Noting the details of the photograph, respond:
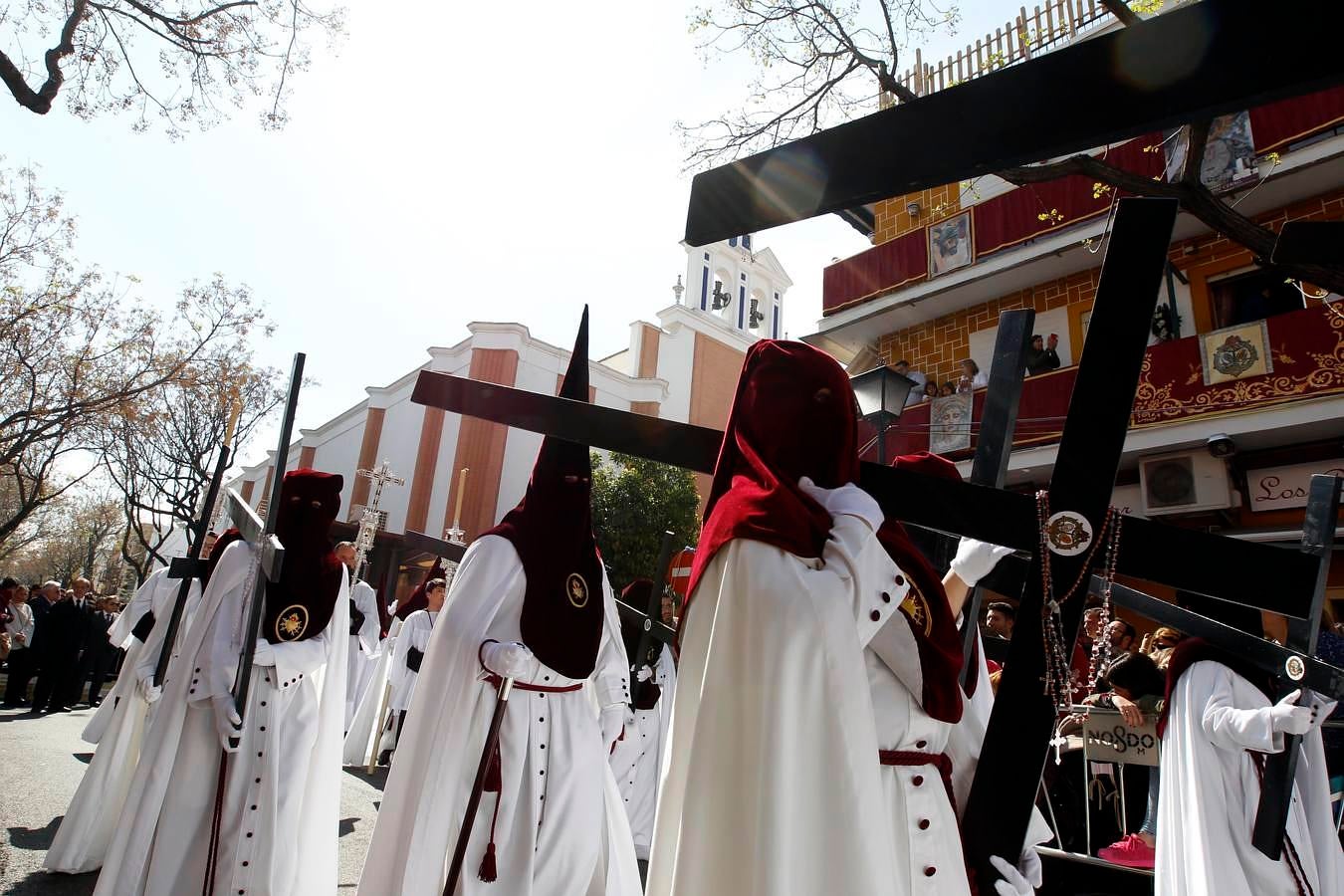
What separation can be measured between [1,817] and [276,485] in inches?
189

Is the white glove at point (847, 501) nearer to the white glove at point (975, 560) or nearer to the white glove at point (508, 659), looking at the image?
the white glove at point (975, 560)

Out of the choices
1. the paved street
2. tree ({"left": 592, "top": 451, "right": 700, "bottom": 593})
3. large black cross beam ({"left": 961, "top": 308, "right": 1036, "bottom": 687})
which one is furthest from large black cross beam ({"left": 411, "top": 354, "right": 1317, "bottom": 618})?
tree ({"left": 592, "top": 451, "right": 700, "bottom": 593})

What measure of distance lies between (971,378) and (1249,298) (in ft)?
14.0

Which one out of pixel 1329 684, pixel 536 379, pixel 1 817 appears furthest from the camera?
pixel 536 379

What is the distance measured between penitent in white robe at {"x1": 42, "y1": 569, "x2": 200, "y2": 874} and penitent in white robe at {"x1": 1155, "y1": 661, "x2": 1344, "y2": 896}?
5669 millimetres

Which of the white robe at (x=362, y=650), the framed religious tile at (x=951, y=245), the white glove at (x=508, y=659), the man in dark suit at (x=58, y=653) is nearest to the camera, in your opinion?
the white glove at (x=508, y=659)

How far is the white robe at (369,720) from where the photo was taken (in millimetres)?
10492

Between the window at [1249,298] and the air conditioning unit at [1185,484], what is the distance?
2.16m

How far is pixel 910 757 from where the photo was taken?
1.99 meters

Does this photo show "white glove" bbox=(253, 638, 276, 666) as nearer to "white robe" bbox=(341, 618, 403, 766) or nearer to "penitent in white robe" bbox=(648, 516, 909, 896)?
"penitent in white robe" bbox=(648, 516, 909, 896)

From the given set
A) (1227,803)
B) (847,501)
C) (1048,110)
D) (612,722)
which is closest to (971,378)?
(1227,803)

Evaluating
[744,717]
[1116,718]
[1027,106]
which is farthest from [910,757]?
[1116,718]

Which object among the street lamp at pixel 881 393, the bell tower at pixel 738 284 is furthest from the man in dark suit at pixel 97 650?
the bell tower at pixel 738 284

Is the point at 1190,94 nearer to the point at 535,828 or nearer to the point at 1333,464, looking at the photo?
the point at 535,828
